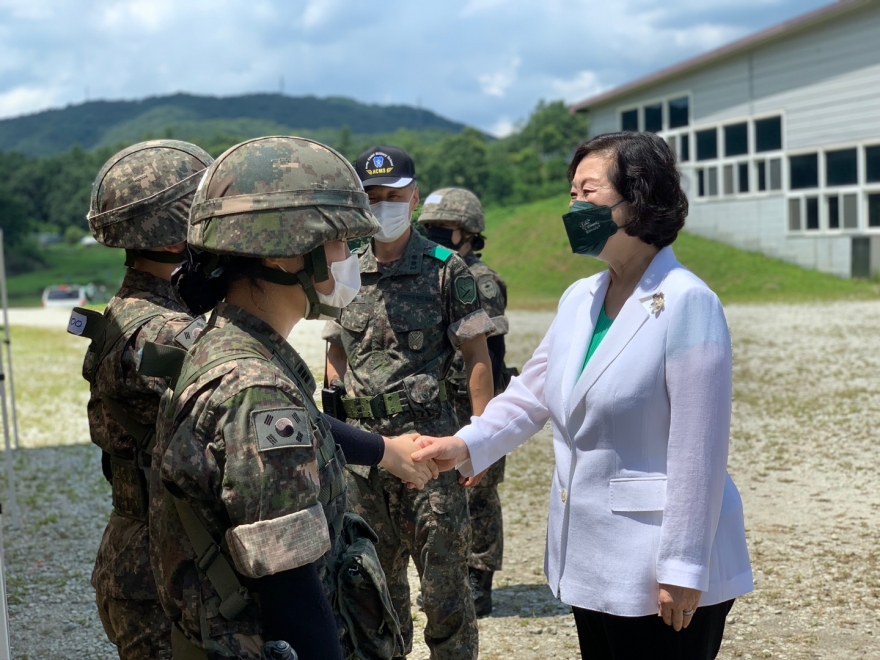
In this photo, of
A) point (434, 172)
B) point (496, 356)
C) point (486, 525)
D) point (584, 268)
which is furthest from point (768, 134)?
point (434, 172)

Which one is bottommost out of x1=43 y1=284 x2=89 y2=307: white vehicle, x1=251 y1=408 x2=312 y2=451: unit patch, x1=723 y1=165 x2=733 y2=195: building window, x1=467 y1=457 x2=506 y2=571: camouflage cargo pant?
x1=43 y1=284 x2=89 y2=307: white vehicle

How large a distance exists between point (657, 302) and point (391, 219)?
189 centimetres

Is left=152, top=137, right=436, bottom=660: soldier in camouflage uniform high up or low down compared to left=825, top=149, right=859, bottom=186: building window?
down

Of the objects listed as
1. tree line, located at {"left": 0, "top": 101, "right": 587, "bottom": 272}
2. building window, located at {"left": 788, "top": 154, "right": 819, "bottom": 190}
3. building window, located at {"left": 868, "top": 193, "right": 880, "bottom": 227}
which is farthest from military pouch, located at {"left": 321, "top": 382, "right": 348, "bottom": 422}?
building window, located at {"left": 788, "top": 154, "right": 819, "bottom": 190}

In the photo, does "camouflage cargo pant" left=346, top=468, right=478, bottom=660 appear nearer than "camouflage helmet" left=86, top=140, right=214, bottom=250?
No

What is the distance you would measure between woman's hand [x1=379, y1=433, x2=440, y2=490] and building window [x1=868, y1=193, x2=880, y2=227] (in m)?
29.9

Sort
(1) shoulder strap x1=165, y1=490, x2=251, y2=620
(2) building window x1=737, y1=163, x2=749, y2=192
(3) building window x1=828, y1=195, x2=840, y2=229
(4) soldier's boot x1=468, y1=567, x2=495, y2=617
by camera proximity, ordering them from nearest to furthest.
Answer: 1. (1) shoulder strap x1=165, y1=490, x2=251, y2=620
2. (4) soldier's boot x1=468, y1=567, x2=495, y2=617
3. (3) building window x1=828, y1=195, x2=840, y2=229
4. (2) building window x1=737, y1=163, x2=749, y2=192

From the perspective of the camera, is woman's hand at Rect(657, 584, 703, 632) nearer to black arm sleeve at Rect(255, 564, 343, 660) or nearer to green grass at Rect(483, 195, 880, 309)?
black arm sleeve at Rect(255, 564, 343, 660)

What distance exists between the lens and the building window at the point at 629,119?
128ft

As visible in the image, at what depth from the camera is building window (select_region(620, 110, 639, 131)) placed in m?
38.9

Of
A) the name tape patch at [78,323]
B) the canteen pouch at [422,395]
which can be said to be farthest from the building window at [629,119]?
the name tape patch at [78,323]

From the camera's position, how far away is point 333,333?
4.34 meters

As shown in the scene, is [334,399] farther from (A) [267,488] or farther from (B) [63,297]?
(B) [63,297]

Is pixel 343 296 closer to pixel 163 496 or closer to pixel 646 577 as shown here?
pixel 163 496
